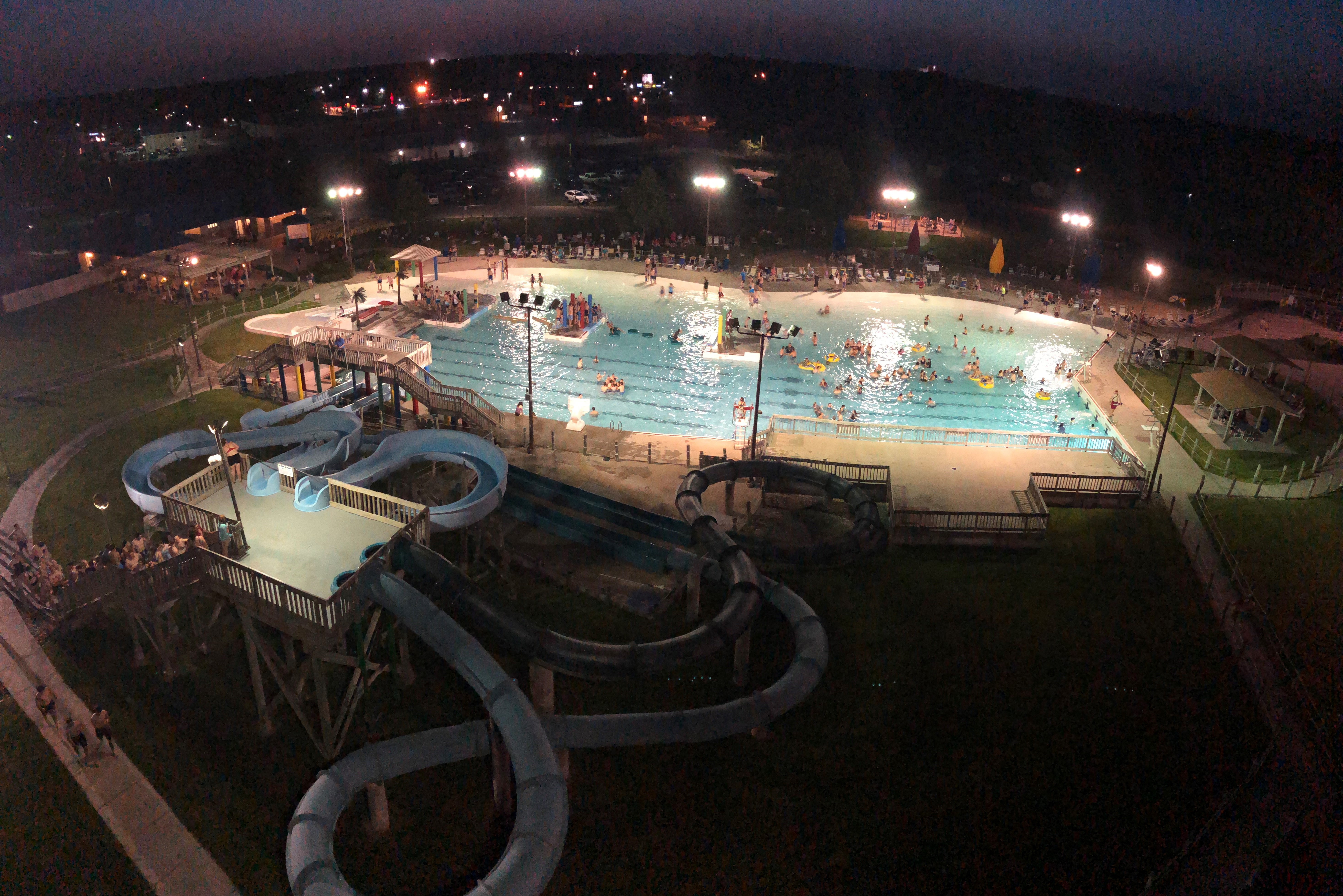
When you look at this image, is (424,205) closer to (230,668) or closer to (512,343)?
(512,343)

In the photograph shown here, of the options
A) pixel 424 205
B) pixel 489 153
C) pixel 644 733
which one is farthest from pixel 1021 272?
pixel 489 153

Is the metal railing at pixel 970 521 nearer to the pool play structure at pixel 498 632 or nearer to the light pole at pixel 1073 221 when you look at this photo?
the pool play structure at pixel 498 632

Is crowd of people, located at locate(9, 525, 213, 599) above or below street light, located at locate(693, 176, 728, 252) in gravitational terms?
below

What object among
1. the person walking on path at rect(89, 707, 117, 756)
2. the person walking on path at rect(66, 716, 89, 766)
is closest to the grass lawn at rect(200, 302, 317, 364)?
the person walking on path at rect(89, 707, 117, 756)

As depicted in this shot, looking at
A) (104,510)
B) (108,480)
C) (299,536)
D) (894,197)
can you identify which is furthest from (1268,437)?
(108,480)

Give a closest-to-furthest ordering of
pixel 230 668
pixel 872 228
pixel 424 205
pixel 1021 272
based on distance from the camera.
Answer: pixel 230 668, pixel 1021 272, pixel 424 205, pixel 872 228

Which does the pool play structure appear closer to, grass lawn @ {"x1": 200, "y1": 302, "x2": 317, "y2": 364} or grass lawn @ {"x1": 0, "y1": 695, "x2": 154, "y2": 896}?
grass lawn @ {"x1": 0, "y1": 695, "x2": 154, "y2": 896}

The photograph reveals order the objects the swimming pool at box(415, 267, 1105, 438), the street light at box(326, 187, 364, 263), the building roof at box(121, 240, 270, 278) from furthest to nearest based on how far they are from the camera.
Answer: the street light at box(326, 187, 364, 263) → the building roof at box(121, 240, 270, 278) → the swimming pool at box(415, 267, 1105, 438)
